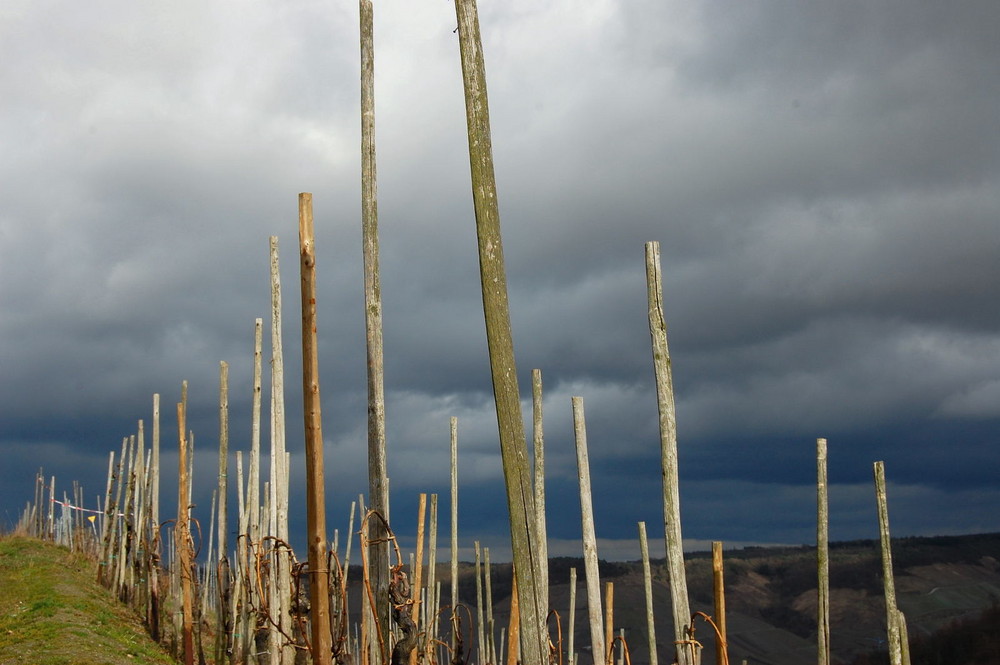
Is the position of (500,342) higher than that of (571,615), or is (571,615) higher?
(500,342)

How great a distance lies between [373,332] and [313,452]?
2049 millimetres

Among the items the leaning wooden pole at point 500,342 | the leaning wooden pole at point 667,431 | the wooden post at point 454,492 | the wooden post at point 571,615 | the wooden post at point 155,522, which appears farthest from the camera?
the wooden post at point 571,615

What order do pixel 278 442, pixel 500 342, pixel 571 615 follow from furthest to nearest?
pixel 571 615 → pixel 278 442 → pixel 500 342

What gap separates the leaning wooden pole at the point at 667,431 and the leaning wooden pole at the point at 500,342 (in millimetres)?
1088

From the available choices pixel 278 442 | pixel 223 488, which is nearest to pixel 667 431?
pixel 278 442

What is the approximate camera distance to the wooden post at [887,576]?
913cm

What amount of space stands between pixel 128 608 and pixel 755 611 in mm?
33532

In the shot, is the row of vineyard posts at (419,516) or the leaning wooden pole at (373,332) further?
the leaning wooden pole at (373,332)

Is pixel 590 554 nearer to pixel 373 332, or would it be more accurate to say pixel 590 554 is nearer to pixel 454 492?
pixel 373 332

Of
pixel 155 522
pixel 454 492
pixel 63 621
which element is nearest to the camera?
pixel 454 492

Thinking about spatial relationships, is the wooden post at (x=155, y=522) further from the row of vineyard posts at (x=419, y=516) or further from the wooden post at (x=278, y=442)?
the wooden post at (x=278, y=442)

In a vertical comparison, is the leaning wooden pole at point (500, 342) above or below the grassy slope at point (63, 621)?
above

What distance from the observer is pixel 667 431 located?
5.31 meters

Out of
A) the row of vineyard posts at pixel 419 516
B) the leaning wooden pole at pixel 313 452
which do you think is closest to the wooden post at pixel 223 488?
the row of vineyard posts at pixel 419 516
